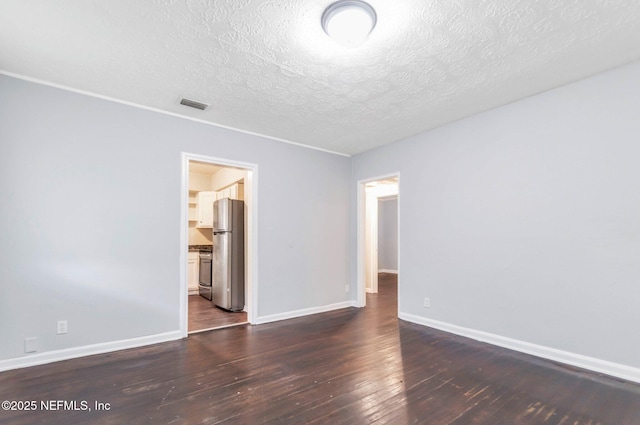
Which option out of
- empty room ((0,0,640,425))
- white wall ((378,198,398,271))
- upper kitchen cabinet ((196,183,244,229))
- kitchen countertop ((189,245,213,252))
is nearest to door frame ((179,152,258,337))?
empty room ((0,0,640,425))

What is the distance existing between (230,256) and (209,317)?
979 mm

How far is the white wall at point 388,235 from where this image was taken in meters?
10.3

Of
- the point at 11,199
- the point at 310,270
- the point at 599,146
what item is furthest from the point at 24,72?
the point at 599,146

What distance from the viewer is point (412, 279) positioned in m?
4.28

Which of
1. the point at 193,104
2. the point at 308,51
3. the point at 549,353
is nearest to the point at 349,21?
the point at 308,51

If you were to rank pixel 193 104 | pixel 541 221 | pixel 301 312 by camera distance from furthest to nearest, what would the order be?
pixel 301 312 → pixel 193 104 → pixel 541 221

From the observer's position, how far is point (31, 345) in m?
2.75

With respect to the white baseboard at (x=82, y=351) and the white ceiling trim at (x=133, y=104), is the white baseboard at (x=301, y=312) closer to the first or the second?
the white baseboard at (x=82, y=351)

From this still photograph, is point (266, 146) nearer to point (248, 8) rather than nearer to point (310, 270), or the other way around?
point (310, 270)

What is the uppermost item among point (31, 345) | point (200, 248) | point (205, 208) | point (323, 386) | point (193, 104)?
point (193, 104)

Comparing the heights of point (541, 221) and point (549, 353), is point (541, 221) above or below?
above

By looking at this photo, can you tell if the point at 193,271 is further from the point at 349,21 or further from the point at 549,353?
the point at 549,353

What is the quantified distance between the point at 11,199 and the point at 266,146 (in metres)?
2.79

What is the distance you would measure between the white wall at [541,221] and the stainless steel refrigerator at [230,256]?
2.77 meters
